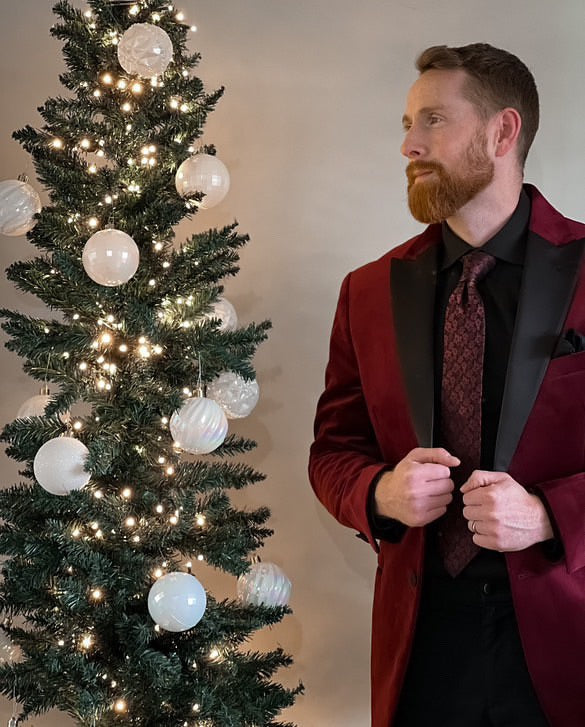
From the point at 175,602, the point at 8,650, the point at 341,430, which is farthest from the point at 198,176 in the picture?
the point at 8,650

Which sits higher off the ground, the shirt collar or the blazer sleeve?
the shirt collar

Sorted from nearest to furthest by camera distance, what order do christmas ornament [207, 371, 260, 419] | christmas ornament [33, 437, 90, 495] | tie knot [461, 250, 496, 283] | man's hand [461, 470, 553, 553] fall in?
man's hand [461, 470, 553, 553], christmas ornament [33, 437, 90, 495], tie knot [461, 250, 496, 283], christmas ornament [207, 371, 260, 419]

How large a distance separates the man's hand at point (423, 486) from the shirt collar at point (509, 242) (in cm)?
40

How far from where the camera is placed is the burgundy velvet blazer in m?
1.33

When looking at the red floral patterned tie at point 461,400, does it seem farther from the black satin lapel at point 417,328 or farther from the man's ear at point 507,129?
the man's ear at point 507,129

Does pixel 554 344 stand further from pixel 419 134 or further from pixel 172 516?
pixel 172 516

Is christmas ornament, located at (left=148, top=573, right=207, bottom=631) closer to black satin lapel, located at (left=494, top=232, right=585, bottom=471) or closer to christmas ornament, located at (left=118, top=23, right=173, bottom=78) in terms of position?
black satin lapel, located at (left=494, top=232, right=585, bottom=471)

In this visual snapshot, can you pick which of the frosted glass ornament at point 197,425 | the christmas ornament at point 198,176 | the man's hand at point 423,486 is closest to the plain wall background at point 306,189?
the christmas ornament at point 198,176

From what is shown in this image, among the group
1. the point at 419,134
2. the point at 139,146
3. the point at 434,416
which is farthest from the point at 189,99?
the point at 434,416

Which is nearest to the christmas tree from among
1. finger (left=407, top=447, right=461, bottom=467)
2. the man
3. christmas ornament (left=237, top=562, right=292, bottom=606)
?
christmas ornament (left=237, top=562, right=292, bottom=606)

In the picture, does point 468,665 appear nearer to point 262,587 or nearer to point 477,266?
point 262,587

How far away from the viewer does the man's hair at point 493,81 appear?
5.07ft

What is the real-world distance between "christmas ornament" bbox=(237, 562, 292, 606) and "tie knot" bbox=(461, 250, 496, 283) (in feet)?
2.27

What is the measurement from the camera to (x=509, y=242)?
1.51 m
